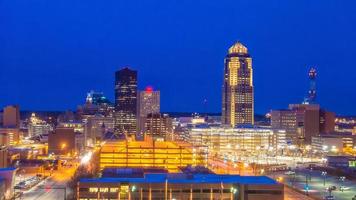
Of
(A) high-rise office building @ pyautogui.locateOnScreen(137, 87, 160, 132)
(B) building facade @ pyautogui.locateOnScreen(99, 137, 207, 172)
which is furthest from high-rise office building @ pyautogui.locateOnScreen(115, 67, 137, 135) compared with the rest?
(B) building facade @ pyautogui.locateOnScreen(99, 137, 207, 172)

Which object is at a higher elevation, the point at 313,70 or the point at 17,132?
the point at 313,70

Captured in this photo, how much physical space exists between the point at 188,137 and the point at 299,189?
6133 cm

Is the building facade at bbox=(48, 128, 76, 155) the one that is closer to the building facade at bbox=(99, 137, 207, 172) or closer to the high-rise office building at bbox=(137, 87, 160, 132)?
the building facade at bbox=(99, 137, 207, 172)

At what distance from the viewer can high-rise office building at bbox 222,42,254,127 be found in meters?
146

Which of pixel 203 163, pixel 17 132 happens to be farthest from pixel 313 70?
pixel 203 163

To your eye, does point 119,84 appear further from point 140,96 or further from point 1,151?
point 1,151

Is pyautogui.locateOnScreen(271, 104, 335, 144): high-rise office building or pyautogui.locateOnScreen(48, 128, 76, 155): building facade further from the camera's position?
pyautogui.locateOnScreen(271, 104, 335, 144): high-rise office building

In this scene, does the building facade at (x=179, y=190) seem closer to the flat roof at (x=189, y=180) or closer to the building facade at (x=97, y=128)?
the flat roof at (x=189, y=180)

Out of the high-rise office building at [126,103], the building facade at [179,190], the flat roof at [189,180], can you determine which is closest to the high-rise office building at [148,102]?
the high-rise office building at [126,103]

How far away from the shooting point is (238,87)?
14638cm

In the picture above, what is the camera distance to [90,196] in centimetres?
3972

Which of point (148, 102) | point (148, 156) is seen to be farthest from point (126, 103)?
point (148, 156)

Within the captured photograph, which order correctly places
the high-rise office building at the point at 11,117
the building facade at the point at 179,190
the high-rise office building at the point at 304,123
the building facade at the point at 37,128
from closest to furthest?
the building facade at the point at 179,190
the high-rise office building at the point at 304,123
the high-rise office building at the point at 11,117
the building facade at the point at 37,128

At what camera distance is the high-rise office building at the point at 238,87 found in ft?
479
